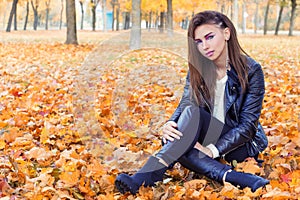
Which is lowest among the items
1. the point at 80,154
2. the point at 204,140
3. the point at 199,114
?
the point at 80,154

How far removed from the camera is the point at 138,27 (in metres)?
11.4

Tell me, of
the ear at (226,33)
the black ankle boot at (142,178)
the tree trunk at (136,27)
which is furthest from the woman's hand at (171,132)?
the tree trunk at (136,27)

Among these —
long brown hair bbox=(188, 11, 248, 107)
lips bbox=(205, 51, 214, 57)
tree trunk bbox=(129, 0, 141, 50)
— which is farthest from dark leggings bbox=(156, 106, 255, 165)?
tree trunk bbox=(129, 0, 141, 50)

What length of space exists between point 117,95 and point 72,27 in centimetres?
986

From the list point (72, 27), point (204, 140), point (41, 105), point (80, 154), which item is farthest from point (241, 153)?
point (72, 27)

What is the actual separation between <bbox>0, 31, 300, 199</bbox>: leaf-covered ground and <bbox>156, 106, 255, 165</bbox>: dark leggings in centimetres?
20

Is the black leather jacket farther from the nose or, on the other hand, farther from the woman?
the nose

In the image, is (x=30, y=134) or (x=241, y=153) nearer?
(x=241, y=153)

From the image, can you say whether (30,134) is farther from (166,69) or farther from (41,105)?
(166,69)

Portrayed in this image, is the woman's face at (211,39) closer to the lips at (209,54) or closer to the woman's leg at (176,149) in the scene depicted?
the lips at (209,54)

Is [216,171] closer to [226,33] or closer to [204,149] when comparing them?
[204,149]

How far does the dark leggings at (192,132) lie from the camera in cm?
246

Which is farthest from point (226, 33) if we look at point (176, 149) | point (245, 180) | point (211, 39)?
point (245, 180)

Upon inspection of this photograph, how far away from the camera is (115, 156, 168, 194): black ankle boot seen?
92.7 inches
